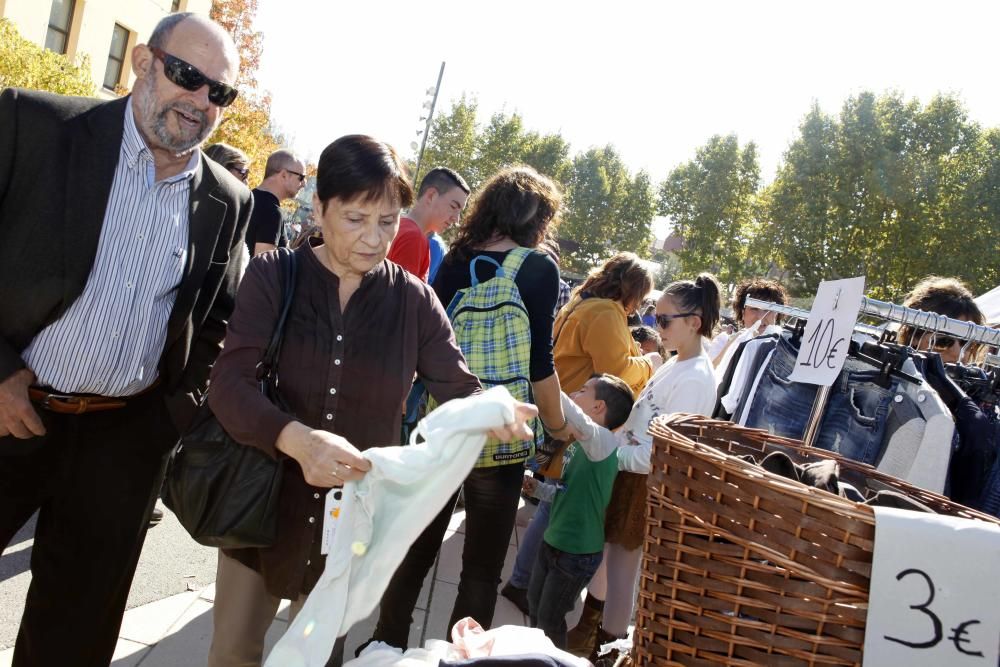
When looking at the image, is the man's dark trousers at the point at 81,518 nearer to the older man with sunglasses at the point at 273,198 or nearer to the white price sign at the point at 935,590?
the white price sign at the point at 935,590

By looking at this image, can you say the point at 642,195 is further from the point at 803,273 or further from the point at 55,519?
the point at 55,519

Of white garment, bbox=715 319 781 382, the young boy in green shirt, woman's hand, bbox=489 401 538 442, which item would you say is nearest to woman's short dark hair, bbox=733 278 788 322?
white garment, bbox=715 319 781 382

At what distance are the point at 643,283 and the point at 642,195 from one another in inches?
2080

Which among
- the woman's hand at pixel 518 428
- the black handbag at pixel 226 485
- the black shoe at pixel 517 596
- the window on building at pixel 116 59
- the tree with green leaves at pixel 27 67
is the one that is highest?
the window on building at pixel 116 59

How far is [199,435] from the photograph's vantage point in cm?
202

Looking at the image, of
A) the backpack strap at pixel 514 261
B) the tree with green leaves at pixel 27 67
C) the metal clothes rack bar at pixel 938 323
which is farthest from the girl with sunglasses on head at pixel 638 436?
the tree with green leaves at pixel 27 67

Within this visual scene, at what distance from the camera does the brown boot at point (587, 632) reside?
3873 millimetres

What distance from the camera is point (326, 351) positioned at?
207cm

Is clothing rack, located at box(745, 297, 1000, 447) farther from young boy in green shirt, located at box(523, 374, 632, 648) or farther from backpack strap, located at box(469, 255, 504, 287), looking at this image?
backpack strap, located at box(469, 255, 504, 287)

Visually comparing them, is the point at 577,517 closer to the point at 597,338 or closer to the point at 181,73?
the point at 597,338

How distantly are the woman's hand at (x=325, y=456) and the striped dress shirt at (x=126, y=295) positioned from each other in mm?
860

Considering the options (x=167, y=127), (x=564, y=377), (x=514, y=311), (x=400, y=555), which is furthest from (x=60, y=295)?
(x=564, y=377)

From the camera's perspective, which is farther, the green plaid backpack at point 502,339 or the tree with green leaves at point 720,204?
the tree with green leaves at point 720,204

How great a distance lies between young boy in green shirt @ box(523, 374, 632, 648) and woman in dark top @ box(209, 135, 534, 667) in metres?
1.54
